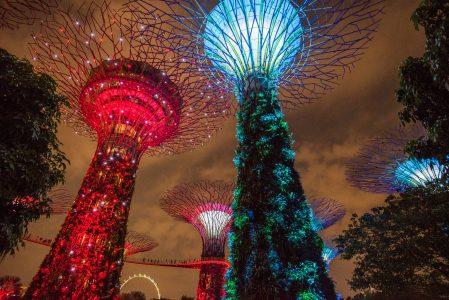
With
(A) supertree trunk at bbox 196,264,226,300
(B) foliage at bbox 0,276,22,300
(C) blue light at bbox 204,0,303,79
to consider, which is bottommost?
(B) foliage at bbox 0,276,22,300

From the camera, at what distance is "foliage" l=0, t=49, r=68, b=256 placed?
601 centimetres

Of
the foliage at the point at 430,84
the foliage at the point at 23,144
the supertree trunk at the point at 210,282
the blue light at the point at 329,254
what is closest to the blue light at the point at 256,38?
the foliage at the point at 430,84

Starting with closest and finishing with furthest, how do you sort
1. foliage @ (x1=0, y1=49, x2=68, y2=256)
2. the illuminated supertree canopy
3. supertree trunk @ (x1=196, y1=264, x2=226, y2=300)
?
foliage @ (x1=0, y1=49, x2=68, y2=256) < supertree trunk @ (x1=196, y1=264, x2=226, y2=300) < the illuminated supertree canopy

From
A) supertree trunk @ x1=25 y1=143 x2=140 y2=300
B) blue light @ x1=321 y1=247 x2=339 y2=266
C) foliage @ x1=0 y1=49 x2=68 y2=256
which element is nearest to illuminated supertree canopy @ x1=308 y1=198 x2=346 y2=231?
blue light @ x1=321 y1=247 x2=339 y2=266

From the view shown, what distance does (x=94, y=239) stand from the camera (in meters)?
10.6

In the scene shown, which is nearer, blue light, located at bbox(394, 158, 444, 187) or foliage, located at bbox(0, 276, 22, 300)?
blue light, located at bbox(394, 158, 444, 187)

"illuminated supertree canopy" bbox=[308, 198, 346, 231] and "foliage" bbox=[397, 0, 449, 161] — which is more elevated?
"illuminated supertree canopy" bbox=[308, 198, 346, 231]

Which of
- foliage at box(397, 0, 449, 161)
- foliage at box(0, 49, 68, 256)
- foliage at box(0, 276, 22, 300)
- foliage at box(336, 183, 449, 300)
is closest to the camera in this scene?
foliage at box(397, 0, 449, 161)

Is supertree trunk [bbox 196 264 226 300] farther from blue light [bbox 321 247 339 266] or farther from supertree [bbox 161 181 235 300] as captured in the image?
blue light [bbox 321 247 339 266]

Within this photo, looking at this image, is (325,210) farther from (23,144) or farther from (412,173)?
(23,144)

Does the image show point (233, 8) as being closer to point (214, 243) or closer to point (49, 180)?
point (49, 180)

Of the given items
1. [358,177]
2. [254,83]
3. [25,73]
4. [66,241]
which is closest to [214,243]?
[358,177]

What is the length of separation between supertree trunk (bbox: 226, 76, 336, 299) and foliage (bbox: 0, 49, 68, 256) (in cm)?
436

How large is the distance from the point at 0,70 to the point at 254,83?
236 inches
